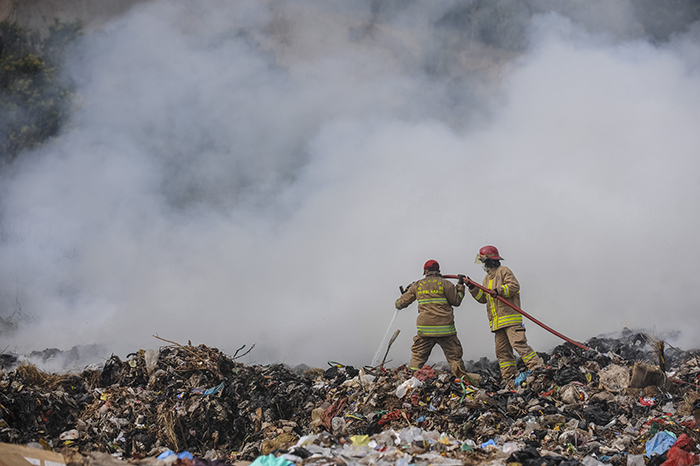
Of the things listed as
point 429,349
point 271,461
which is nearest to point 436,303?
point 429,349

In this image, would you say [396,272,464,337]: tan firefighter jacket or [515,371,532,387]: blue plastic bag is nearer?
[515,371,532,387]: blue plastic bag

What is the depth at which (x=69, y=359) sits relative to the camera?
571 inches

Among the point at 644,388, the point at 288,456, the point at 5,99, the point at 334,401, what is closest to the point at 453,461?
the point at 288,456

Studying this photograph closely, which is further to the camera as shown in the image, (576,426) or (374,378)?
(374,378)

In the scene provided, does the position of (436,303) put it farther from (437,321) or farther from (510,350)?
(510,350)

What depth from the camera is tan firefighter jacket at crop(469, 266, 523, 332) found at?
26.7 feet

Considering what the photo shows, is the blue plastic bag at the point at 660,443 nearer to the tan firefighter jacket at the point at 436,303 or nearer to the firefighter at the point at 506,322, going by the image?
the firefighter at the point at 506,322

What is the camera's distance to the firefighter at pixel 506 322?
7.92m

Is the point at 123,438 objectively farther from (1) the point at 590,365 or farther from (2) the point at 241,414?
(1) the point at 590,365

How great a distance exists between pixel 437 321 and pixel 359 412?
2146mm

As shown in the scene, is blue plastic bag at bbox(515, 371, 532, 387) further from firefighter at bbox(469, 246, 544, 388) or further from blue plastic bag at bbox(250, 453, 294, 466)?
blue plastic bag at bbox(250, 453, 294, 466)

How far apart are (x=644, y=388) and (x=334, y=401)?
4.26m

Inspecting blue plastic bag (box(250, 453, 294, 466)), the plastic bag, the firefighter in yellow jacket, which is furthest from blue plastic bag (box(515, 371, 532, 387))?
blue plastic bag (box(250, 453, 294, 466))

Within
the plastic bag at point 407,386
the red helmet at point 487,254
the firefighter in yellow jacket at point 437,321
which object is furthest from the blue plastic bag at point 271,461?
the red helmet at point 487,254
